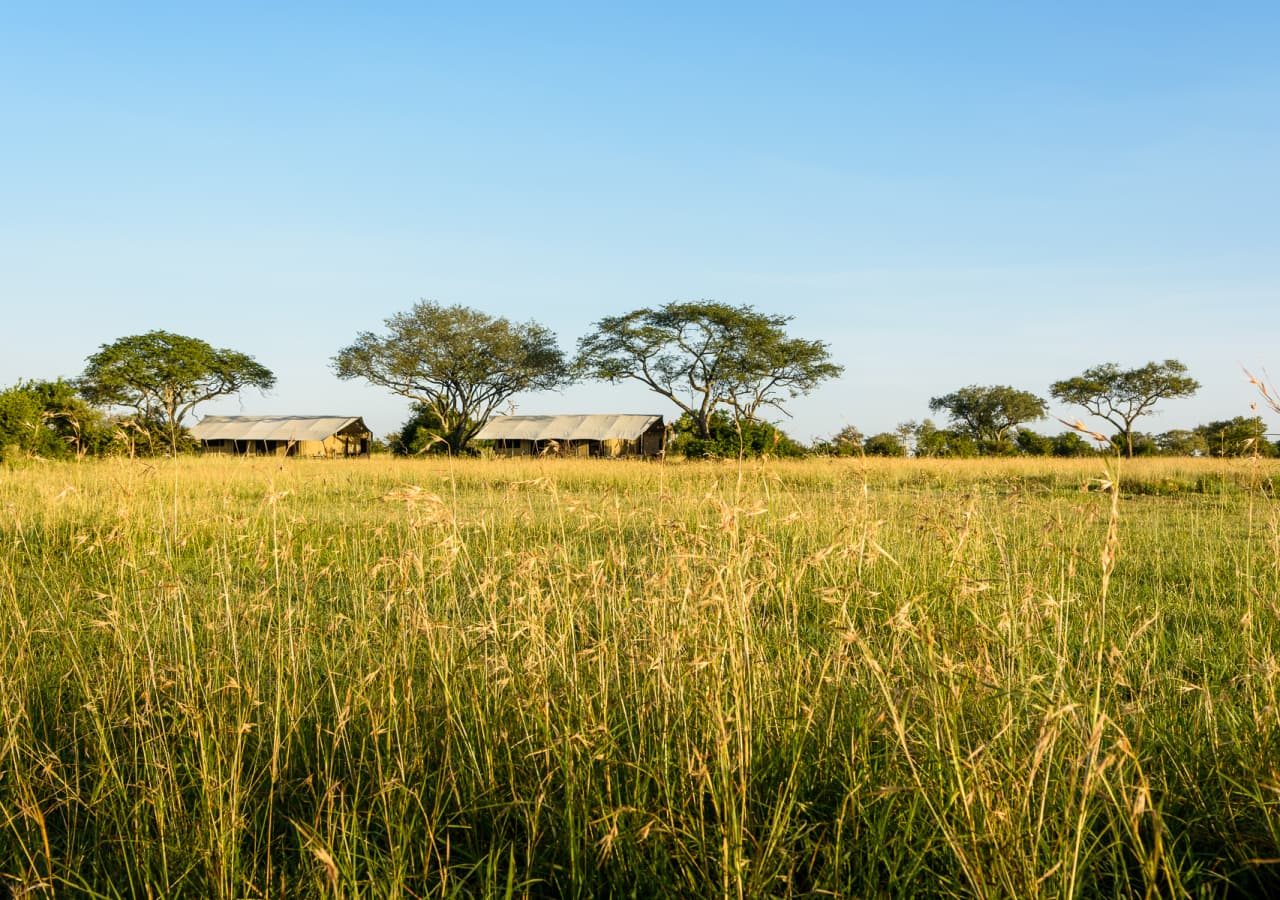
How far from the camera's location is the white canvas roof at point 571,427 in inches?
1615

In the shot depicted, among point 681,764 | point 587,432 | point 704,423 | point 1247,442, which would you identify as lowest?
point 681,764

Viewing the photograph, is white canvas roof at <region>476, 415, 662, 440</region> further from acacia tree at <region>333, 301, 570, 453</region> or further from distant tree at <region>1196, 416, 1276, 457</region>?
distant tree at <region>1196, 416, 1276, 457</region>

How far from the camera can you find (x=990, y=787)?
1568 mm

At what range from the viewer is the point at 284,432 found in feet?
149

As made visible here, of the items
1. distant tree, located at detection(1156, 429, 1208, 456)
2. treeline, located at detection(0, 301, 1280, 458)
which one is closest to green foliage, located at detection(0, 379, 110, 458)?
treeline, located at detection(0, 301, 1280, 458)

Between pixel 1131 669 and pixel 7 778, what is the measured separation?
3.77m

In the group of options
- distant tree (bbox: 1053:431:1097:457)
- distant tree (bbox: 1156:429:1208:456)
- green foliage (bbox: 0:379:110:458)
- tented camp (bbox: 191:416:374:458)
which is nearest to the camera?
green foliage (bbox: 0:379:110:458)

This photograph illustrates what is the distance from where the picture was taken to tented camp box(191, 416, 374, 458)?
4488 centimetres

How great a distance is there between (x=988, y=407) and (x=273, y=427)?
4235cm

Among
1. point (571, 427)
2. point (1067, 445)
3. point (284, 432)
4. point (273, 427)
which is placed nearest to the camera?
point (1067, 445)

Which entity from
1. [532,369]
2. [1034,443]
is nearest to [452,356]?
[532,369]

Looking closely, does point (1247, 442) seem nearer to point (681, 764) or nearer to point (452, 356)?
point (681, 764)

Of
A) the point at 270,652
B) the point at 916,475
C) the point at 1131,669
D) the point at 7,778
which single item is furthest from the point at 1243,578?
the point at 916,475

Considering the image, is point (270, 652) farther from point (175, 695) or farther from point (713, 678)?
point (713, 678)
